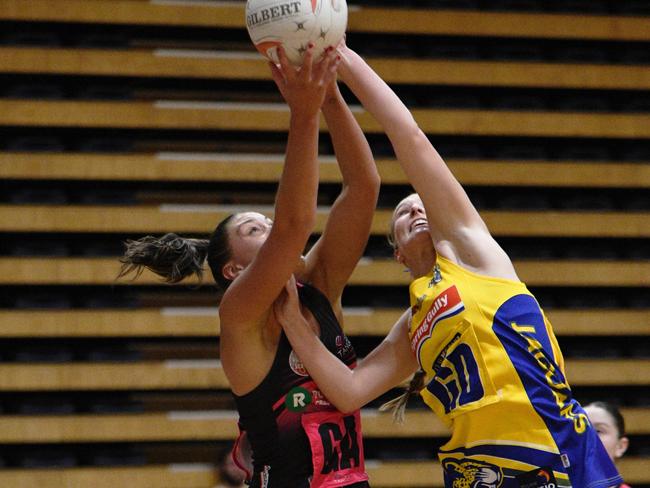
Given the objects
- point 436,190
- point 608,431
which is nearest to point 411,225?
point 436,190

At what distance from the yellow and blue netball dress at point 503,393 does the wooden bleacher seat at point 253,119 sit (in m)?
3.03

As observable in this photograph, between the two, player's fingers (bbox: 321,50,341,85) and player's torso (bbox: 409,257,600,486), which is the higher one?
player's fingers (bbox: 321,50,341,85)

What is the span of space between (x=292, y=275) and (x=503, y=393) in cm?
55

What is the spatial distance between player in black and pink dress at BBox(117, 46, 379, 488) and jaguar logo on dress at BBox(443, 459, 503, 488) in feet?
0.70

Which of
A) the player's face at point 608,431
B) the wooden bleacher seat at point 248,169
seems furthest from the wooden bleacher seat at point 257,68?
the player's face at point 608,431

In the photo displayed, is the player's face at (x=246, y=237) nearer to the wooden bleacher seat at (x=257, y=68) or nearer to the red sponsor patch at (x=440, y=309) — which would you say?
the red sponsor patch at (x=440, y=309)

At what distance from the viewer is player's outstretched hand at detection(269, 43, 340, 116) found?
1786 mm

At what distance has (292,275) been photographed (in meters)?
2.20

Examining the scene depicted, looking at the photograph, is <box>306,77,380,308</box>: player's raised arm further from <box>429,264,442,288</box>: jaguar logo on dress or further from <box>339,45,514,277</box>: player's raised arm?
<box>429,264,442,288</box>: jaguar logo on dress

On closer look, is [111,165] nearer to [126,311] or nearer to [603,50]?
[126,311]

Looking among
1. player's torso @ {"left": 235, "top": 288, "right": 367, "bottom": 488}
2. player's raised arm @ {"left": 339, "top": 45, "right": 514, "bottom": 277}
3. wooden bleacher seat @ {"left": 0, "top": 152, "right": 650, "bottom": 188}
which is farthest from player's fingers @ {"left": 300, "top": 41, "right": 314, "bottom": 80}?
wooden bleacher seat @ {"left": 0, "top": 152, "right": 650, "bottom": 188}

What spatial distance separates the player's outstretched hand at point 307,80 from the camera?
1.79m

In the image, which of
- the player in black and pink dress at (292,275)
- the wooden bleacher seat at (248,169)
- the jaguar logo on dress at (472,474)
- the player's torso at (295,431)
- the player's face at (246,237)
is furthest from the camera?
the wooden bleacher seat at (248,169)

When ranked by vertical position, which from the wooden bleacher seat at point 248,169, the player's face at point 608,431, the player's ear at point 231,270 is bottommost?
the player's face at point 608,431
